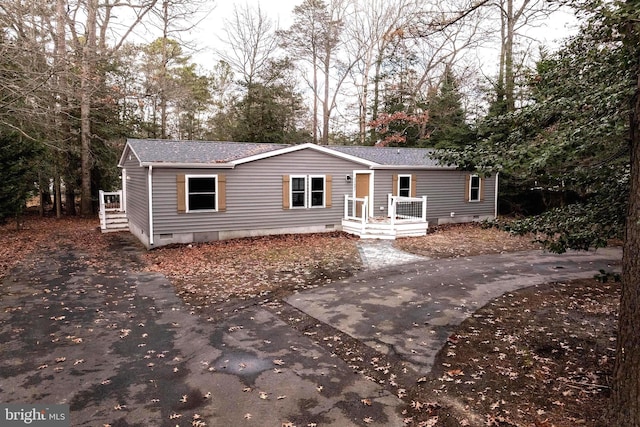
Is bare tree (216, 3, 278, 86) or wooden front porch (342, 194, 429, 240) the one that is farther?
bare tree (216, 3, 278, 86)

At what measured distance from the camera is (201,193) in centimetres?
1264

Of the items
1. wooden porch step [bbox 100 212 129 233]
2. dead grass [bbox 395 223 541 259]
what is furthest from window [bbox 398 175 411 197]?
wooden porch step [bbox 100 212 129 233]

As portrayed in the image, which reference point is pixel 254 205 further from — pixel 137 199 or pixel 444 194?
pixel 444 194

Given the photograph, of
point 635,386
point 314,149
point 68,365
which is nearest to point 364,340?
point 635,386

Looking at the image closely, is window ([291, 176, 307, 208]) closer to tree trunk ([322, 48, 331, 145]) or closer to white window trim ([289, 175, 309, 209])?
→ white window trim ([289, 175, 309, 209])

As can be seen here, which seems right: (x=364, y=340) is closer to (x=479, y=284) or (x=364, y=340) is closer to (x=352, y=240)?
(x=479, y=284)

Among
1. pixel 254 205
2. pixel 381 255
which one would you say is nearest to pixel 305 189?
pixel 254 205

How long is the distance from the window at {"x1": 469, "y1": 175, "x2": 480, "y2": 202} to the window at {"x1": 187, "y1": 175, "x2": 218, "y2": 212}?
1180 cm

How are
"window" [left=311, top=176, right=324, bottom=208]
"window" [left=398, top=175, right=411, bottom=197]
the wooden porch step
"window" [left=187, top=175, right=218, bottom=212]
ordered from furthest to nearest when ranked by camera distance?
1. "window" [left=398, top=175, right=411, bottom=197]
2. the wooden porch step
3. "window" [left=311, top=176, right=324, bottom=208]
4. "window" [left=187, top=175, right=218, bottom=212]

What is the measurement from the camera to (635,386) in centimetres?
299

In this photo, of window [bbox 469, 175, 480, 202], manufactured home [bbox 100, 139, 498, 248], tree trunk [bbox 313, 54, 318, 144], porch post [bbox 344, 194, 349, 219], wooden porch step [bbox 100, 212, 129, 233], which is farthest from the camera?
tree trunk [bbox 313, 54, 318, 144]

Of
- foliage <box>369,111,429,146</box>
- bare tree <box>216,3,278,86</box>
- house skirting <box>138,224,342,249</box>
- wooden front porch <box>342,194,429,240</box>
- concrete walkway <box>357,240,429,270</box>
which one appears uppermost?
bare tree <box>216,3,278,86</box>

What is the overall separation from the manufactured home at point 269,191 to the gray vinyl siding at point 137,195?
0.04m

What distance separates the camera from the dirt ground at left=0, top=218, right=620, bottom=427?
376cm
